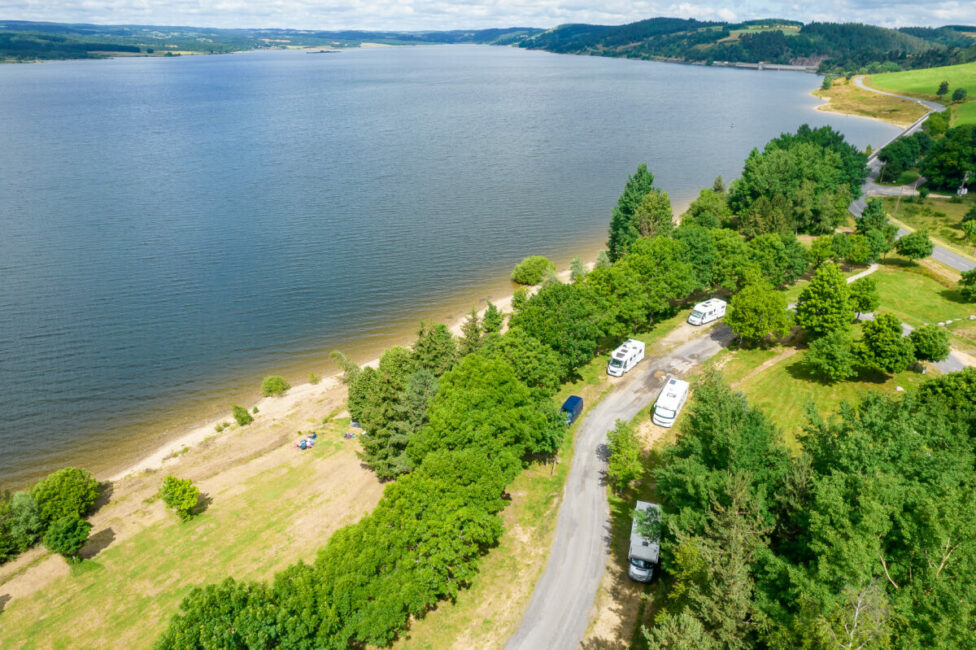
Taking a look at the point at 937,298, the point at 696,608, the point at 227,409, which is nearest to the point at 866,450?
the point at 696,608

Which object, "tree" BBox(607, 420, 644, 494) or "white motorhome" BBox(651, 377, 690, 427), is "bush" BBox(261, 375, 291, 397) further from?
"white motorhome" BBox(651, 377, 690, 427)

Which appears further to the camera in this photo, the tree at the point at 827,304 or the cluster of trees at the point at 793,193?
the cluster of trees at the point at 793,193

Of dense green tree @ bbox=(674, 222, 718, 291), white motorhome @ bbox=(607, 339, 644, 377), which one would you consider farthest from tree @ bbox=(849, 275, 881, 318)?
white motorhome @ bbox=(607, 339, 644, 377)

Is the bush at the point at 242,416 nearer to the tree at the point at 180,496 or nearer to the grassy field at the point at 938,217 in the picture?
the tree at the point at 180,496

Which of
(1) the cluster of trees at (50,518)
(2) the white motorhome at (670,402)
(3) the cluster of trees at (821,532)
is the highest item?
(3) the cluster of trees at (821,532)

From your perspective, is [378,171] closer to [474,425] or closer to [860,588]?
[474,425]

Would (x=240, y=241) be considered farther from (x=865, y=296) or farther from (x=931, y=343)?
(x=931, y=343)

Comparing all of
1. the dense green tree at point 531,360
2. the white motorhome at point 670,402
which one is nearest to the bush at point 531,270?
the white motorhome at point 670,402
